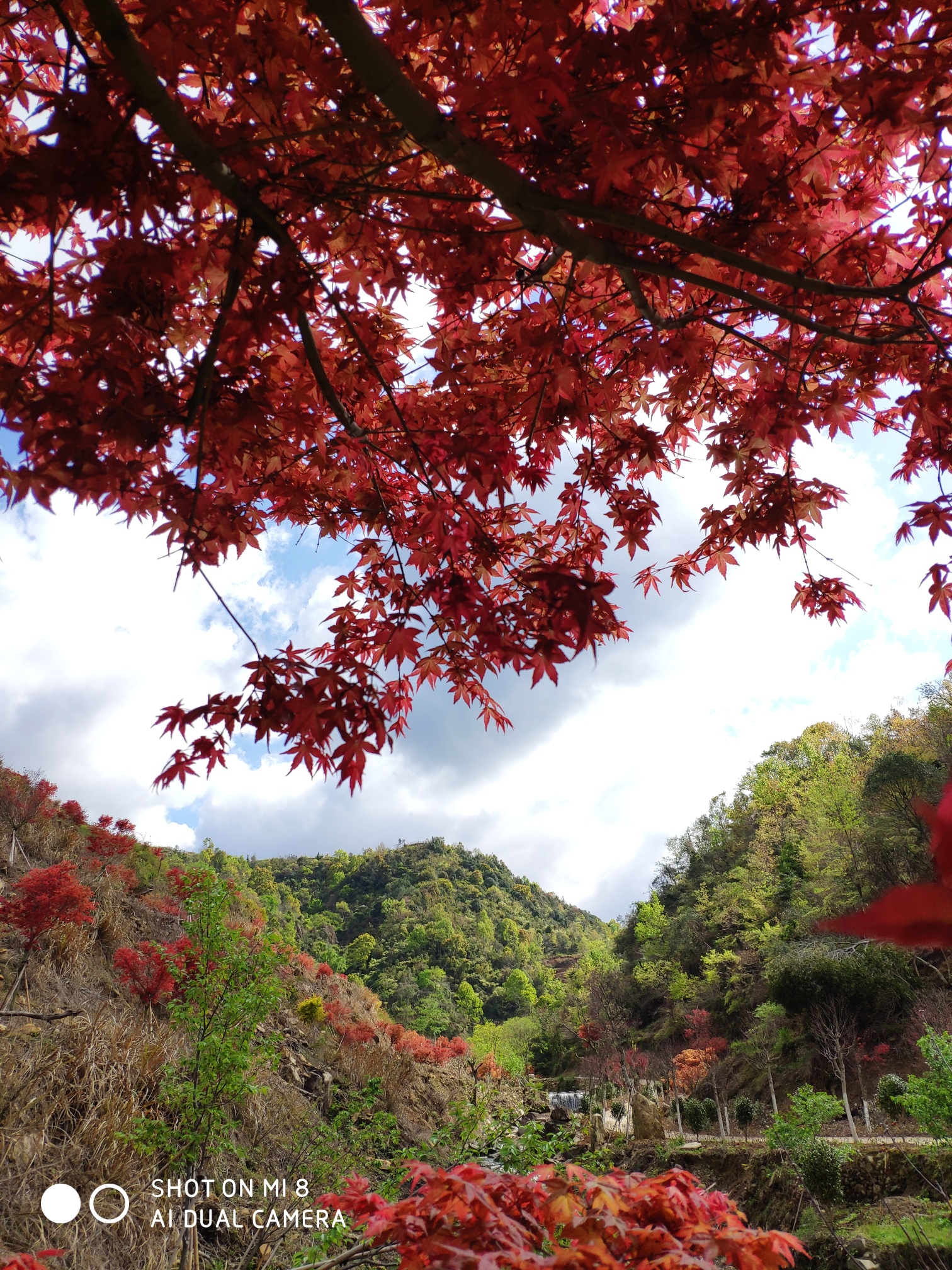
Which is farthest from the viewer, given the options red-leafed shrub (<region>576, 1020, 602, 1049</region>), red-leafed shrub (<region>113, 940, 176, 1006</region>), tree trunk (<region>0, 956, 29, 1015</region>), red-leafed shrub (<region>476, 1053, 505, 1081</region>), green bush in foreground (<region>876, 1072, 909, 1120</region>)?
red-leafed shrub (<region>576, 1020, 602, 1049</region>)

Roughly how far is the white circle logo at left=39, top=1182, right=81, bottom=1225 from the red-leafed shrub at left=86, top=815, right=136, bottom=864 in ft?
22.6

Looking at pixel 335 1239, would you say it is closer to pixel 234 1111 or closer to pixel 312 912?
pixel 234 1111

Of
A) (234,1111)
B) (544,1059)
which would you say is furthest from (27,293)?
(544,1059)

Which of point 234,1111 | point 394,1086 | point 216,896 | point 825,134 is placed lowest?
point 394,1086

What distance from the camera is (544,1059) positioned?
2223 cm

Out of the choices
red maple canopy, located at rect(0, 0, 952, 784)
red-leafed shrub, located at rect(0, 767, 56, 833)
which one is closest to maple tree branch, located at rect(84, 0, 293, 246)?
red maple canopy, located at rect(0, 0, 952, 784)

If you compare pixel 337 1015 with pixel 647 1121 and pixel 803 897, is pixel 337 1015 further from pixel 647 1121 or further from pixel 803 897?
pixel 803 897

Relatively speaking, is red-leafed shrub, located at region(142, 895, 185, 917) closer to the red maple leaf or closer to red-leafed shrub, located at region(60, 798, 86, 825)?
red-leafed shrub, located at region(60, 798, 86, 825)

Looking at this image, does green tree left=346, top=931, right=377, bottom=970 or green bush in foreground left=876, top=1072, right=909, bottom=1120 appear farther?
green tree left=346, top=931, right=377, bottom=970

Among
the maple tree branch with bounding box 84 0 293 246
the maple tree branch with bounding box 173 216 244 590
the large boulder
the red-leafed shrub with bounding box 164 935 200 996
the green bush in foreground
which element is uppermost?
the maple tree branch with bounding box 84 0 293 246

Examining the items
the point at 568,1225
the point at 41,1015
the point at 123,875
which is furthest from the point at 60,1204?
the point at 123,875

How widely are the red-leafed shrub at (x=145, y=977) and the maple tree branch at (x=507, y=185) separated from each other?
6928 millimetres

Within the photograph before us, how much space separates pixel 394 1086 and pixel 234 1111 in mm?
3881

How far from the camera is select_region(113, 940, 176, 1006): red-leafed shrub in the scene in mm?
6309
